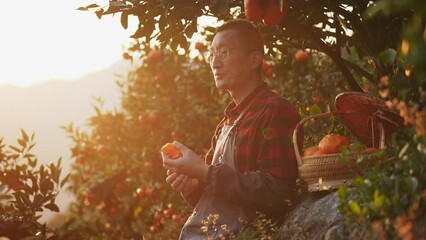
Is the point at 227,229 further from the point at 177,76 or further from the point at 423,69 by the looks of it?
the point at 177,76

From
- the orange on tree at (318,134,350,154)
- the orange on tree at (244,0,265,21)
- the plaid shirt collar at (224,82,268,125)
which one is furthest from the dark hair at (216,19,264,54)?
the orange on tree at (318,134,350,154)

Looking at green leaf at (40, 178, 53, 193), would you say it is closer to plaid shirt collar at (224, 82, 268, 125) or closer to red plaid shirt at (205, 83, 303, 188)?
plaid shirt collar at (224, 82, 268, 125)

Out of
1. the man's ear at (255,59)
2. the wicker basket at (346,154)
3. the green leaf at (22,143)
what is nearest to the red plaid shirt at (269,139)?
the wicker basket at (346,154)

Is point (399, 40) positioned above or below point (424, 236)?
above

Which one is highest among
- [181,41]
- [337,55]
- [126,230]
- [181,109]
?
[181,41]

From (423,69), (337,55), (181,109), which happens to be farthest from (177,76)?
(423,69)

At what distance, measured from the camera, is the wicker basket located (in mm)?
3318

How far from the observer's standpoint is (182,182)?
3740 mm

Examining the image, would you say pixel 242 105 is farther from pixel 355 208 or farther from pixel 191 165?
pixel 355 208

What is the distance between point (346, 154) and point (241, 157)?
26.5 inches

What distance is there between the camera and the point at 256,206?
3.57m

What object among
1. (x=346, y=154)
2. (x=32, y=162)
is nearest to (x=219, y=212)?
(x=346, y=154)

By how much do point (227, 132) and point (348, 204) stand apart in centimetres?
133

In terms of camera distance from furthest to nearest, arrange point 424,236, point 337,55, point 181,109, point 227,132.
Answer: point 181,109, point 337,55, point 227,132, point 424,236
